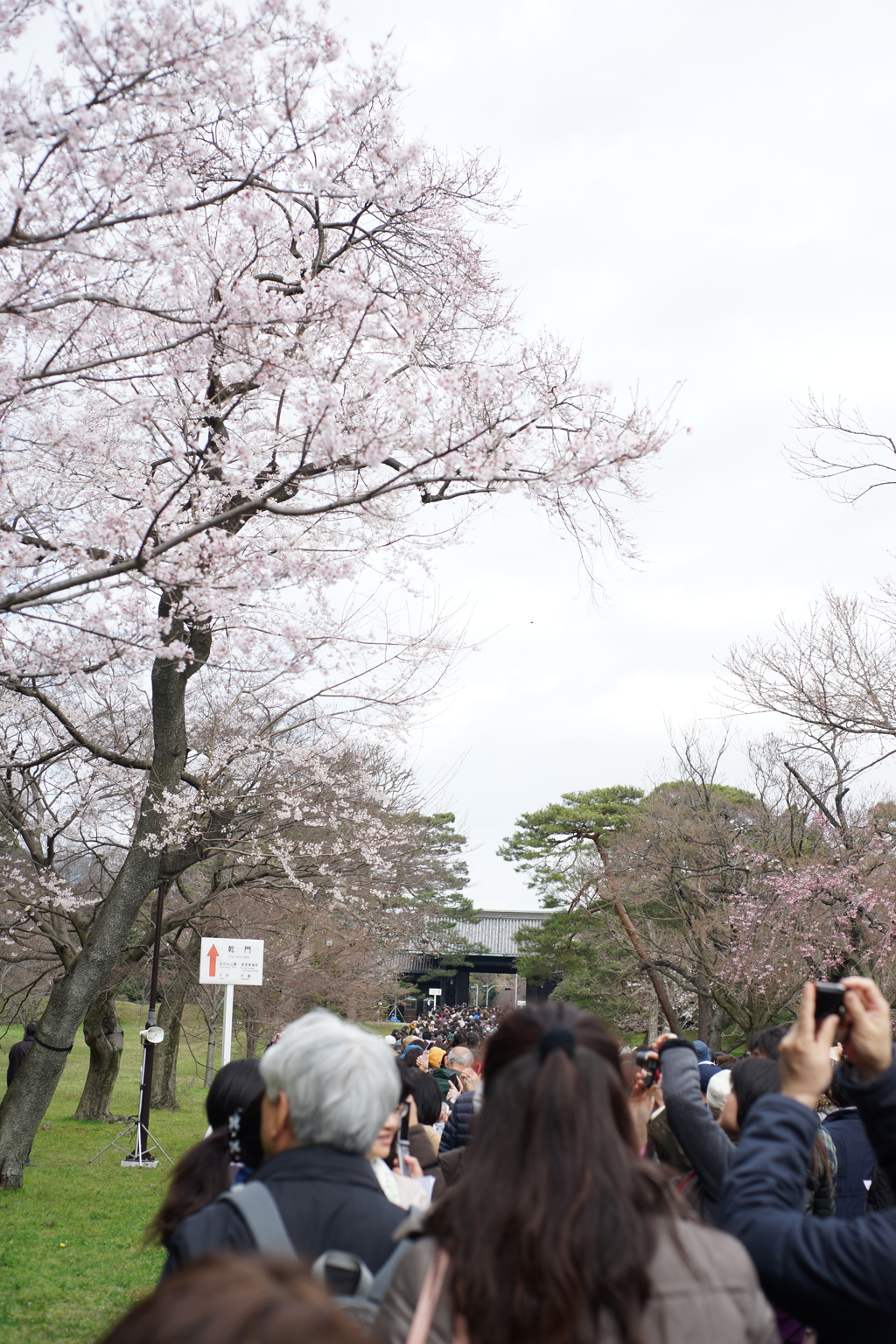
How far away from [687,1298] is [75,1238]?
311 inches

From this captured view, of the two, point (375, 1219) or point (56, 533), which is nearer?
point (375, 1219)

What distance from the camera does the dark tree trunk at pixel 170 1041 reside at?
660 inches

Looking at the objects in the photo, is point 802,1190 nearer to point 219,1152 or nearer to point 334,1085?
point 334,1085

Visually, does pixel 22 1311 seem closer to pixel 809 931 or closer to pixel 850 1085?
pixel 850 1085

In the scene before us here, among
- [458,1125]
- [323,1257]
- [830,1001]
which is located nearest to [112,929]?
[458,1125]

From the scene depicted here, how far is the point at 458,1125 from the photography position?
4.79 m

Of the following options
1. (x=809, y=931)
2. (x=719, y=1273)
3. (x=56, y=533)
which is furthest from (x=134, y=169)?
(x=809, y=931)

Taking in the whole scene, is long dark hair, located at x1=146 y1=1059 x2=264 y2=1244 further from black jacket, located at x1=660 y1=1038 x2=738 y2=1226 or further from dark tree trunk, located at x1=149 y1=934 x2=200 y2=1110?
dark tree trunk, located at x1=149 y1=934 x2=200 y2=1110

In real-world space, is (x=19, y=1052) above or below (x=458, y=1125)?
below

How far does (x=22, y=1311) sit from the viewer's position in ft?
18.6

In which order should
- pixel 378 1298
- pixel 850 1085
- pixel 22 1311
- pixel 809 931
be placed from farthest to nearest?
1. pixel 809 931
2. pixel 22 1311
3. pixel 850 1085
4. pixel 378 1298

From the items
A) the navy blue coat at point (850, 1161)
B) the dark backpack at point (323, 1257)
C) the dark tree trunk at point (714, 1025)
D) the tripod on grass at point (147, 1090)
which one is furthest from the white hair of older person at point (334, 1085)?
the dark tree trunk at point (714, 1025)

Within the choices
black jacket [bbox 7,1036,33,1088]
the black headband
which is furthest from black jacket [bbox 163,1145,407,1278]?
black jacket [bbox 7,1036,33,1088]

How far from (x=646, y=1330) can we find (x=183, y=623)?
5.98m
